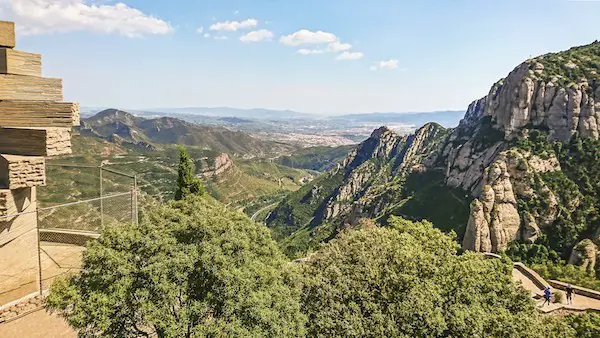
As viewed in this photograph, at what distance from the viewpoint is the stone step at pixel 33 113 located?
335 inches

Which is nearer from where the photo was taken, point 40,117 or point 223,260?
point 40,117

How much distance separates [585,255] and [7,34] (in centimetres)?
5721

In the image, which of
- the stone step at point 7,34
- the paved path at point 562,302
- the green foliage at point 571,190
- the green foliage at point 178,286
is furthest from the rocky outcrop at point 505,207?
the stone step at point 7,34

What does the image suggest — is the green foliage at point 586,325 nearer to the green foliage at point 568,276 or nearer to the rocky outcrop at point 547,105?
the green foliage at point 568,276

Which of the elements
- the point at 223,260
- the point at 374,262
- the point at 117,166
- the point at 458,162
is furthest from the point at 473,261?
the point at 117,166

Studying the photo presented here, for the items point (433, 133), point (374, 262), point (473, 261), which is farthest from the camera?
point (433, 133)

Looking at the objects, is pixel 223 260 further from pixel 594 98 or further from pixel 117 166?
pixel 117 166

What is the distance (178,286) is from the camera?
888cm

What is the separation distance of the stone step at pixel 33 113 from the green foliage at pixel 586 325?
67.8 ft

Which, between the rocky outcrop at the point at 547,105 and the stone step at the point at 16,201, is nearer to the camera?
the stone step at the point at 16,201

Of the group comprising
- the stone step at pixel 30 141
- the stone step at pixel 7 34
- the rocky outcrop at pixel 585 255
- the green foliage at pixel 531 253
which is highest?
the stone step at pixel 7 34

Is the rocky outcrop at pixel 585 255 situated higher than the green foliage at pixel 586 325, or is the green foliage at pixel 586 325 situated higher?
the green foliage at pixel 586 325

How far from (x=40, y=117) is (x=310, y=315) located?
9521mm

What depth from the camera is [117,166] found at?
114m
